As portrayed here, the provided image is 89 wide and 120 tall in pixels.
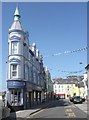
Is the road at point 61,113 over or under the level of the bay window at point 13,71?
under

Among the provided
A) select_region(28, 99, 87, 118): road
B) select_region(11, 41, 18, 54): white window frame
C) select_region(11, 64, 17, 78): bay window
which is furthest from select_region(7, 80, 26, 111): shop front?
select_region(11, 41, 18, 54): white window frame

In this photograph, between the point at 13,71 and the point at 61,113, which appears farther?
the point at 13,71

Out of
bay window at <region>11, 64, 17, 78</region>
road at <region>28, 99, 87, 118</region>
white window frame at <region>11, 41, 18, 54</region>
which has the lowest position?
road at <region>28, 99, 87, 118</region>

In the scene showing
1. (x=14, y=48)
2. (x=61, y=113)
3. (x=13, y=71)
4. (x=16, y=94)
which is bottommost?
(x=61, y=113)

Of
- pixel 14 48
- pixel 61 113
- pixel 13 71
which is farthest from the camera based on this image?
pixel 14 48

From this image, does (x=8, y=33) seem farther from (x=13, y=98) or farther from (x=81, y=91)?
(x=81, y=91)

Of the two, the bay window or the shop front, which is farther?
the bay window

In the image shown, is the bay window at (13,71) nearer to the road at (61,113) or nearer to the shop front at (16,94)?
the shop front at (16,94)

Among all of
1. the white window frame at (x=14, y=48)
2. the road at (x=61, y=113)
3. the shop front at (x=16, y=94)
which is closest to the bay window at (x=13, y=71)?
the shop front at (x=16, y=94)

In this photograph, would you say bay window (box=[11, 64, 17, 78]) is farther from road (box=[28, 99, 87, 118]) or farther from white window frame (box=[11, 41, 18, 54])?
road (box=[28, 99, 87, 118])

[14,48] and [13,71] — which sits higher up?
[14,48]

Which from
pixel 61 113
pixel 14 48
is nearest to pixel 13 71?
pixel 14 48

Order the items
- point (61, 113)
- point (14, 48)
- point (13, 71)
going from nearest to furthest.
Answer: point (61, 113)
point (13, 71)
point (14, 48)

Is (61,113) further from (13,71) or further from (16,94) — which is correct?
(13,71)
